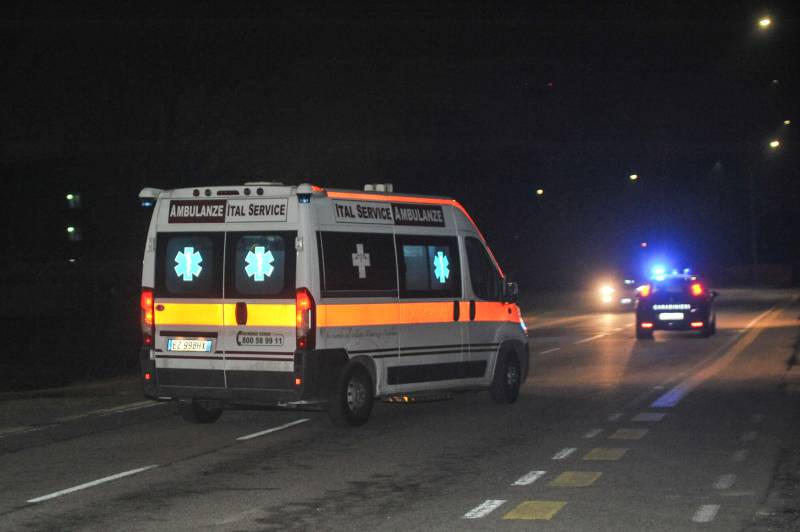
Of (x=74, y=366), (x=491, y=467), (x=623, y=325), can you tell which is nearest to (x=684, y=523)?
(x=491, y=467)

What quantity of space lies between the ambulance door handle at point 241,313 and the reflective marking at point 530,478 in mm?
4010

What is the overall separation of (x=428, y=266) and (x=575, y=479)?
206 inches

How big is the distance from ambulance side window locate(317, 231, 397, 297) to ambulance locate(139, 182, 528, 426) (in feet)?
0.05

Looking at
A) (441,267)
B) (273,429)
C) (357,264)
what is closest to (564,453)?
Result: (357,264)

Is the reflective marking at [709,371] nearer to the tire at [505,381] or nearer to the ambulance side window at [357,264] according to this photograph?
the tire at [505,381]

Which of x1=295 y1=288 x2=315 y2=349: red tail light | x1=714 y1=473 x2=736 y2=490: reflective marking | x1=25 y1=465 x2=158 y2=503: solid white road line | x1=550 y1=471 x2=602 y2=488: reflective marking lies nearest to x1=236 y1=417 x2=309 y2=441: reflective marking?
x1=295 y1=288 x2=315 y2=349: red tail light

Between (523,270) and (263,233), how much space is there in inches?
3042

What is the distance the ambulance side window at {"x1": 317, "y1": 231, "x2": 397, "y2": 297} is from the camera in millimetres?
13039

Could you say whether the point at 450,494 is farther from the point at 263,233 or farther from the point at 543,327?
the point at 543,327

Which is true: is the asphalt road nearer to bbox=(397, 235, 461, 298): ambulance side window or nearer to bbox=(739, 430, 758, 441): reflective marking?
bbox=(739, 430, 758, 441): reflective marking

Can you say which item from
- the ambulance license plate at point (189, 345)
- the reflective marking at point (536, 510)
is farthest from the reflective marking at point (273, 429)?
the reflective marking at point (536, 510)

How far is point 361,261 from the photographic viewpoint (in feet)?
44.7

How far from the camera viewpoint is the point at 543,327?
124 ft

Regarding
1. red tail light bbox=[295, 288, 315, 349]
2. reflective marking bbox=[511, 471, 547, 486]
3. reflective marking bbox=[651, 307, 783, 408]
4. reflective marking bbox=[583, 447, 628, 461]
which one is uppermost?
red tail light bbox=[295, 288, 315, 349]
